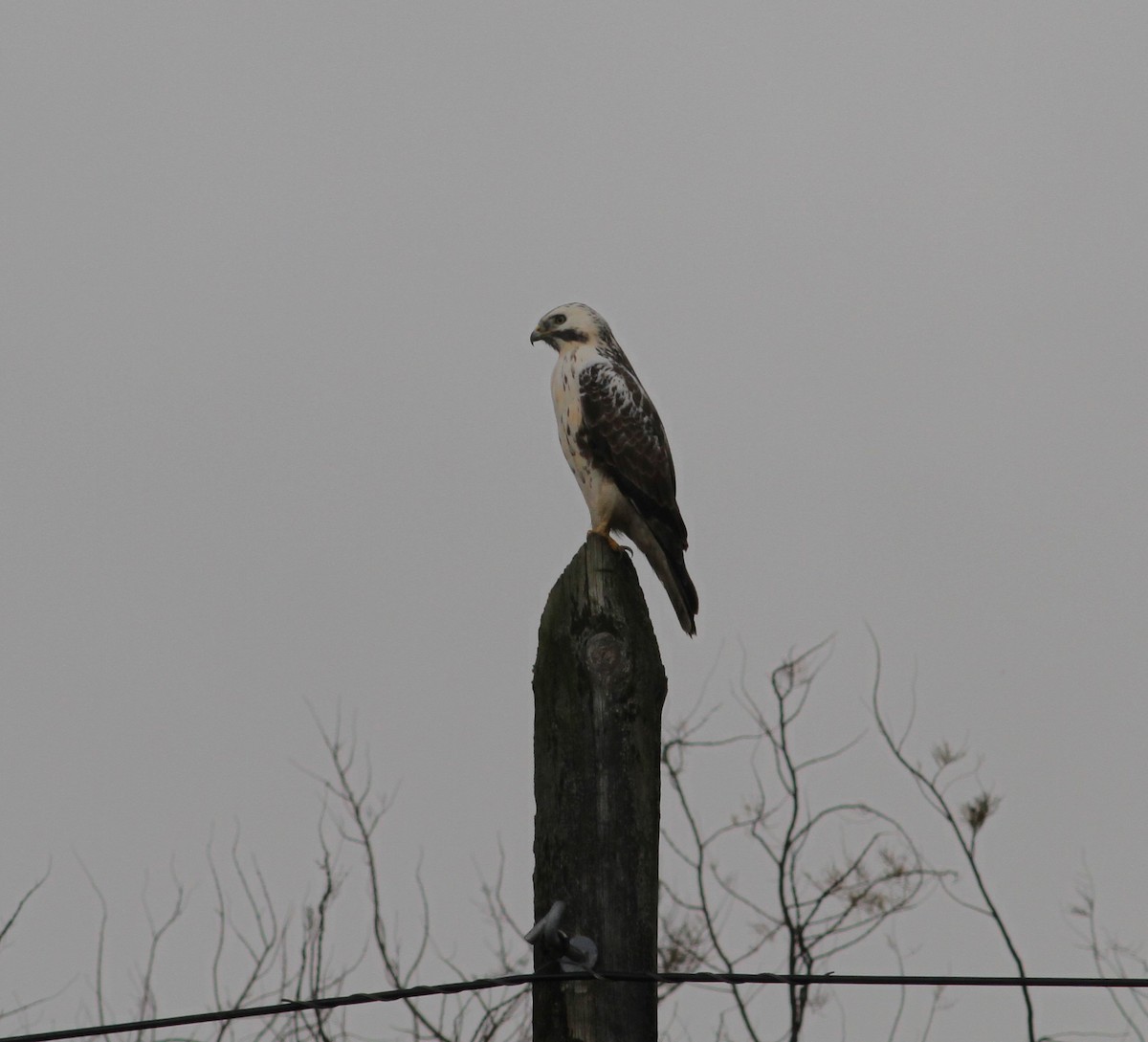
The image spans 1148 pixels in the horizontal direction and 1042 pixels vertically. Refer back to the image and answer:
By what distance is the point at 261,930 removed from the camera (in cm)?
776

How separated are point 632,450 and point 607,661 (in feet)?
8.97

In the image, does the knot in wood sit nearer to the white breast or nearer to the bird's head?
the white breast

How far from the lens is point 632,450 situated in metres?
5.99

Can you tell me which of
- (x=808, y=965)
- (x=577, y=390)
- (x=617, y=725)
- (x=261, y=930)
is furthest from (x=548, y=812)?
(x=808, y=965)

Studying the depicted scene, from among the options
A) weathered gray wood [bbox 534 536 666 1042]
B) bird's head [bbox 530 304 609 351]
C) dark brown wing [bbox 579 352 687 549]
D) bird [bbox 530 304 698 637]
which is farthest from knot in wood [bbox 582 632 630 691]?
bird's head [bbox 530 304 609 351]

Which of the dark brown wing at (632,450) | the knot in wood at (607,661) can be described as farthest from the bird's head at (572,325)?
the knot in wood at (607,661)

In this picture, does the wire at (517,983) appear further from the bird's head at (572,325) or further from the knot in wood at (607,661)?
the bird's head at (572,325)

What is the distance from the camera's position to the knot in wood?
3.30 metres

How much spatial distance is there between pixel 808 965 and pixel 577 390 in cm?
381

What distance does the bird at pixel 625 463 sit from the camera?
5.95 metres

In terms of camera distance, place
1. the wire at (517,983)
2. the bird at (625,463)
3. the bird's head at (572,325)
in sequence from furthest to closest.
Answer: the bird's head at (572,325)
the bird at (625,463)
the wire at (517,983)

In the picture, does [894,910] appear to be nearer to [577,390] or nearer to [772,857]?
[772,857]

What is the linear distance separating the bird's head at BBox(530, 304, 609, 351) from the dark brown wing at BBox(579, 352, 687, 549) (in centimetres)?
41

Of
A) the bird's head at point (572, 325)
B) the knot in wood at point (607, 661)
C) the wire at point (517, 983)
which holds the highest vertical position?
the bird's head at point (572, 325)
